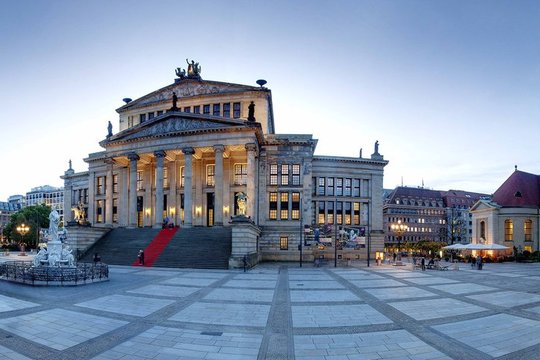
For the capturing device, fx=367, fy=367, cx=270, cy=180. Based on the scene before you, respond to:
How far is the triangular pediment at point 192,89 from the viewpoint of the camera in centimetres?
5681

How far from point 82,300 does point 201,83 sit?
148 ft

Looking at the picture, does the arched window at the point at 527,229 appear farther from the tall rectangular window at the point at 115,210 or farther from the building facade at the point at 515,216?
the tall rectangular window at the point at 115,210

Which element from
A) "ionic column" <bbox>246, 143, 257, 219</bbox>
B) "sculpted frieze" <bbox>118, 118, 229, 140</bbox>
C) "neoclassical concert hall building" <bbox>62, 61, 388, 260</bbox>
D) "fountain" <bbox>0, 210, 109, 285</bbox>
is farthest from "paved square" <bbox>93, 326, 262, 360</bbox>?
"sculpted frieze" <bbox>118, 118, 229, 140</bbox>

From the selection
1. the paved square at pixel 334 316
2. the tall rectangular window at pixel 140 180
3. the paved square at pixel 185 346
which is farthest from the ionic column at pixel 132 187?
the paved square at pixel 185 346

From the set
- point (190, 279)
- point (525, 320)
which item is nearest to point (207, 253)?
point (190, 279)

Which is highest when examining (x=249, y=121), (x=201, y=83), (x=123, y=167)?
(x=201, y=83)

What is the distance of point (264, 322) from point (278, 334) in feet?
5.66

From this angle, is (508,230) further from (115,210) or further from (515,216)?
(115,210)

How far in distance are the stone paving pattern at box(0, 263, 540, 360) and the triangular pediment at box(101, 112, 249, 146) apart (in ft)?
91.1

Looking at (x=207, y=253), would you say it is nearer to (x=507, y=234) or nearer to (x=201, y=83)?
(x=201, y=83)

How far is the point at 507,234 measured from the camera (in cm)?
6519

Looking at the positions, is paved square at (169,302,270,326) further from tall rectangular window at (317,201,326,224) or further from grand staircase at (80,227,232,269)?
tall rectangular window at (317,201,326,224)

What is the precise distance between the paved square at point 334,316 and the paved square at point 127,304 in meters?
6.38

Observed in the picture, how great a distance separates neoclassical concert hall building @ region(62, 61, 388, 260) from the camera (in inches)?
1909
